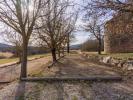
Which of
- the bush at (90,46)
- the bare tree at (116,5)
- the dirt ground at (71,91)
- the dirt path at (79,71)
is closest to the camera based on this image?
the dirt ground at (71,91)


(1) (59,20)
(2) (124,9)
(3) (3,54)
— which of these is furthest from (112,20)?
(3) (3,54)

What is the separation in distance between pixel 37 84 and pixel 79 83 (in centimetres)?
183

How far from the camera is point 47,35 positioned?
25.0 metres

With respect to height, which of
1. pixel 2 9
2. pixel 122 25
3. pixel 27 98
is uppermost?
pixel 2 9

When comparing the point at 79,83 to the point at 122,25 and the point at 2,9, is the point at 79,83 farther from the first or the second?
the point at 2,9

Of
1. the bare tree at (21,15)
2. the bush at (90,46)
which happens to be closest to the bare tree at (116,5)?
the bare tree at (21,15)

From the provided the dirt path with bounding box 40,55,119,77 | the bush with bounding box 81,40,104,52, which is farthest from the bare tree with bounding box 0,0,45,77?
the bush with bounding box 81,40,104,52

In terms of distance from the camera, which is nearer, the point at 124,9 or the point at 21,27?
the point at 124,9

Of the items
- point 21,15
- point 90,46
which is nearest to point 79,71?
point 21,15

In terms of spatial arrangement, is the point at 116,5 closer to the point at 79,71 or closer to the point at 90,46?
the point at 79,71

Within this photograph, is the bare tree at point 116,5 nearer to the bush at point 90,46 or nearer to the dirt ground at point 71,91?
the dirt ground at point 71,91

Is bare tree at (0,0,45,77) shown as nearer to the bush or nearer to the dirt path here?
the dirt path

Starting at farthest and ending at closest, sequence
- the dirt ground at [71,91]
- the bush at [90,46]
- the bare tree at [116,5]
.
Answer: the bush at [90,46] → the bare tree at [116,5] → the dirt ground at [71,91]

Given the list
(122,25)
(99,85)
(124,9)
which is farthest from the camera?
(122,25)
